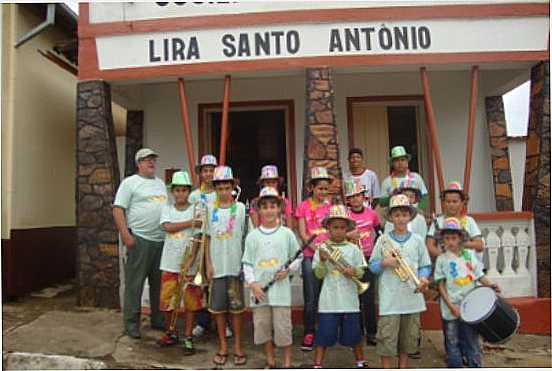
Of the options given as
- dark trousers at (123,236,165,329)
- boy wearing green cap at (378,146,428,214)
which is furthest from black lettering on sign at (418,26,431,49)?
dark trousers at (123,236,165,329)

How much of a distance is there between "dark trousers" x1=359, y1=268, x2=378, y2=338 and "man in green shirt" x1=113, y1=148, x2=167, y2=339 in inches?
76.4

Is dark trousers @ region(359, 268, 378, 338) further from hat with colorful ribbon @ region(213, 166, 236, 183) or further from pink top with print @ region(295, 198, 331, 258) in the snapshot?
hat with colorful ribbon @ region(213, 166, 236, 183)

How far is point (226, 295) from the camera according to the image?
12.8ft

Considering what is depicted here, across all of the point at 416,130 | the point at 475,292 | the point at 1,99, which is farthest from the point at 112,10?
the point at 475,292

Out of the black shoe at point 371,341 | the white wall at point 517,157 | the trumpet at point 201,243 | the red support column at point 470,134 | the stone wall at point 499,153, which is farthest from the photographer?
the white wall at point 517,157

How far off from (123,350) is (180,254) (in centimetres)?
99

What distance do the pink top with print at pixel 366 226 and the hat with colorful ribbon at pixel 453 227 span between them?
624 millimetres

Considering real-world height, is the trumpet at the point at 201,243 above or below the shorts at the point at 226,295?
above

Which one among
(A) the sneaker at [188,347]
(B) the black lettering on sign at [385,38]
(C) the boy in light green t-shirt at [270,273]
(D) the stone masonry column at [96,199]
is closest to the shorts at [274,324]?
(C) the boy in light green t-shirt at [270,273]

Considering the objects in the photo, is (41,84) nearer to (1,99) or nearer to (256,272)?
(1,99)

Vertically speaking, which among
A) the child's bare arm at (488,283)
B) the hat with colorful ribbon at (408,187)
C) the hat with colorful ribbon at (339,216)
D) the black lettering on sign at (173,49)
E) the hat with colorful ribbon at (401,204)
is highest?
the black lettering on sign at (173,49)

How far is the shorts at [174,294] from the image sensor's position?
4109 mm

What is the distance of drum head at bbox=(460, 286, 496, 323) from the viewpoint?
3.41 metres

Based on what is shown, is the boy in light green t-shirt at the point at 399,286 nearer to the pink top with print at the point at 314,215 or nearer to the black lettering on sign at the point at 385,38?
the pink top with print at the point at 314,215
